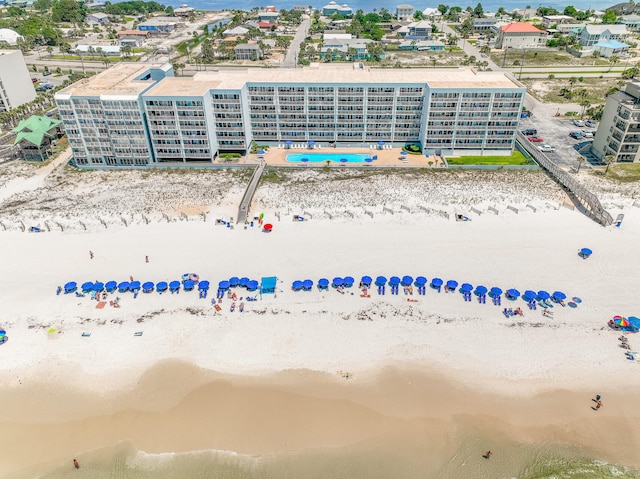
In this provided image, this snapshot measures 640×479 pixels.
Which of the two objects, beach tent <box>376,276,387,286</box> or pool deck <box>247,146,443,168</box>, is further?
pool deck <box>247,146,443,168</box>

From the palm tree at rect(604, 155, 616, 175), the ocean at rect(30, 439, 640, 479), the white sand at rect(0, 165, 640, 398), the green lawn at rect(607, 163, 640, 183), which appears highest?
the palm tree at rect(604, 155, 616, 175)

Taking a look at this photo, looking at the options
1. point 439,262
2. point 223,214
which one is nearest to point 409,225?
point 439,262

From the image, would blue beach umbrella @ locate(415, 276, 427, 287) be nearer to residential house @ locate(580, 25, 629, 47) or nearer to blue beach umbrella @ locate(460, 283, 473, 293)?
blue beach umbrella @ locate(460, 283, 473, 293)

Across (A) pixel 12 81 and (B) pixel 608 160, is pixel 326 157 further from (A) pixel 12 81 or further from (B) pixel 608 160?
(A) pixel 12 81

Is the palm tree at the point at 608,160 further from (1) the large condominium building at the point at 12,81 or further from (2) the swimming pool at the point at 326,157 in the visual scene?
(1) the large condominium building at the point at 12,81

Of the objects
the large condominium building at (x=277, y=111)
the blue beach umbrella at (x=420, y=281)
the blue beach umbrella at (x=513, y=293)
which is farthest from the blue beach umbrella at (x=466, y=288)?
the large condominium building at (x=277, y=111)

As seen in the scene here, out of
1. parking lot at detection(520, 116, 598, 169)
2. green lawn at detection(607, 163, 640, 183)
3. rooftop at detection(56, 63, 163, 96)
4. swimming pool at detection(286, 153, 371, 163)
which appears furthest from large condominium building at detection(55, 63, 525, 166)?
green lawn at detection(607, 163, 640, 183)

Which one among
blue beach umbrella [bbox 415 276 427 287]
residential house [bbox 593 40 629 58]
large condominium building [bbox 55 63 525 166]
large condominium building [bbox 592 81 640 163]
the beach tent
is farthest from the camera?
residential house [bbox 593 40 629 58]
